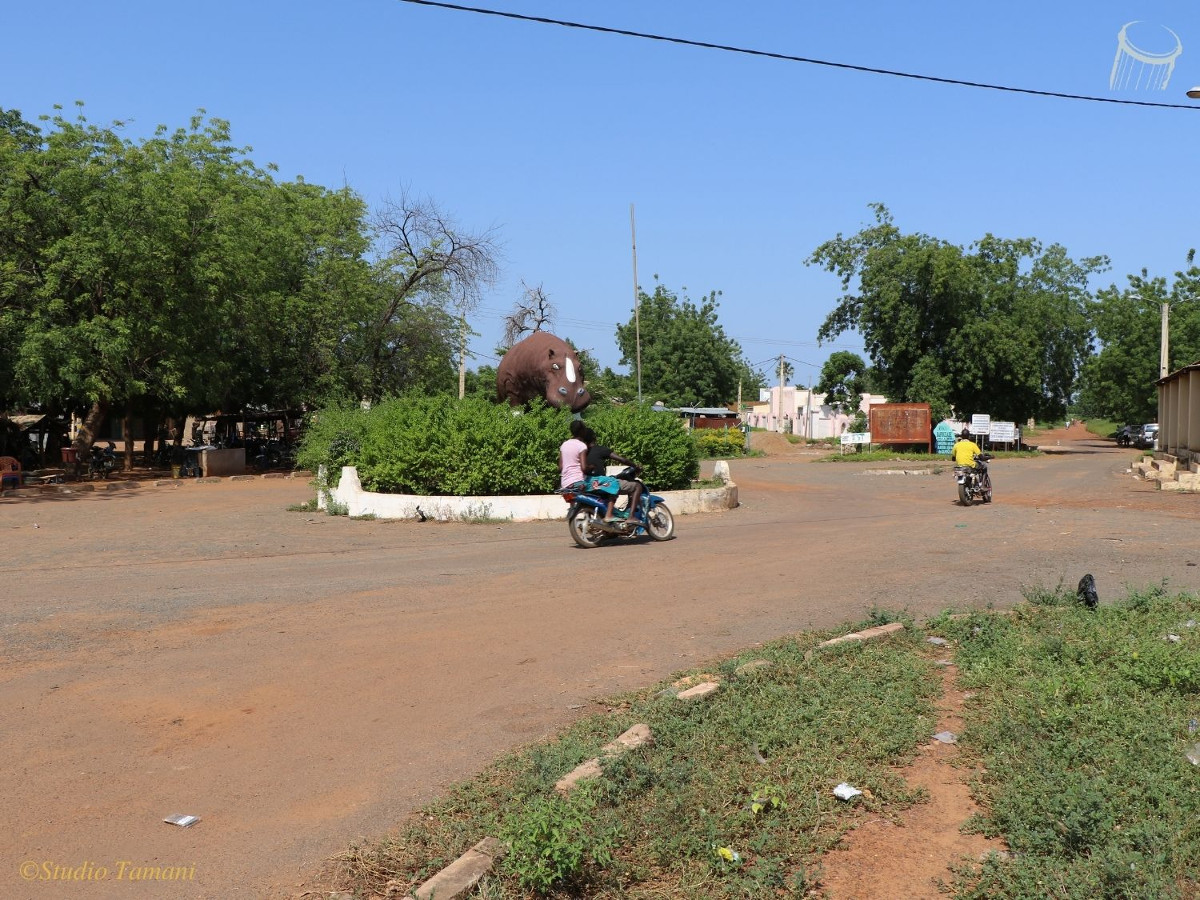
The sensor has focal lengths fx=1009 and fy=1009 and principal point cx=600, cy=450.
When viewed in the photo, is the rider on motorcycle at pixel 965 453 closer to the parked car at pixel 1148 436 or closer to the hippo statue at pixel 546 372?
the hippo statue at pixel 546 372

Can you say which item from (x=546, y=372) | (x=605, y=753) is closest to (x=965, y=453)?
(x=546, y=372)

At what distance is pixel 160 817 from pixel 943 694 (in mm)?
4232

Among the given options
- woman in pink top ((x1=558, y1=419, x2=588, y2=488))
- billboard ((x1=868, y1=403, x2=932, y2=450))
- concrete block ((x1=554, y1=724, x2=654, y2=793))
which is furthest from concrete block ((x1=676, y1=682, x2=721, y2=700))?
billboard ((x1=868, y1=403, x2=932, y2=450))

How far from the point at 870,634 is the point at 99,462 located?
28.3 meters

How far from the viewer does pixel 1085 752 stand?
4.68 meters

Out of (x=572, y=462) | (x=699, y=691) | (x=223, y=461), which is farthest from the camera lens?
(x=223, y=461)

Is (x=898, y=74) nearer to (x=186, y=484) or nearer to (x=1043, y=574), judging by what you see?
(x=1043, y=574)

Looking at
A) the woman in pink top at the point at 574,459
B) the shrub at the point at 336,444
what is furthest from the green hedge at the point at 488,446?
the woman in pink top at the point at 574,459

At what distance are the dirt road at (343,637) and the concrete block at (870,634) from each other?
2.04 feet

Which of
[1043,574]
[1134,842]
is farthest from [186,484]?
[1134,842]

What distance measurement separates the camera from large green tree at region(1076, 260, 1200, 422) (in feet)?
185

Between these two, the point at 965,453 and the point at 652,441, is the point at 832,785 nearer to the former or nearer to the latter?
the point at 652,441

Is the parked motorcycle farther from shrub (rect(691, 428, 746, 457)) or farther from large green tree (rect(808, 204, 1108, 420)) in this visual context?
large green tree (rect(808, 204, 1108, 420))

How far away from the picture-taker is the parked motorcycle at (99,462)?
95.1 ft
